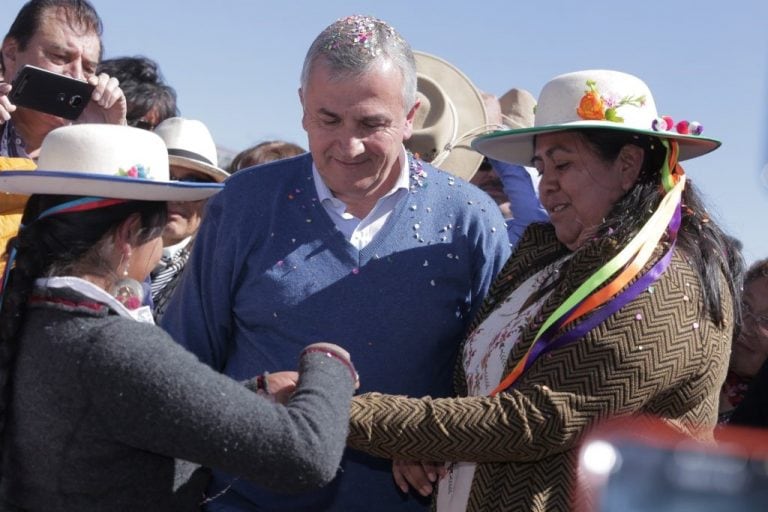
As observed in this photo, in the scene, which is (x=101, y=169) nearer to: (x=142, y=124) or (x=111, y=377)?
(x=111, y=377)

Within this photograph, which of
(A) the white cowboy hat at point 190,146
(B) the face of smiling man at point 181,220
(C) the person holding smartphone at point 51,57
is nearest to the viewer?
(C) the person holding smartphone at point 51,57

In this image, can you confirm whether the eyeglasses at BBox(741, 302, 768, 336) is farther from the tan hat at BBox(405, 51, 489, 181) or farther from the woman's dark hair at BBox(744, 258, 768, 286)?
the tan hat at BBox(405, 51, 489, 181)

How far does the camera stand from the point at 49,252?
100 inches

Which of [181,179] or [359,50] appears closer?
[359,50]

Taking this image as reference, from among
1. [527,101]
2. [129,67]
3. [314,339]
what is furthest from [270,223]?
[527,101]

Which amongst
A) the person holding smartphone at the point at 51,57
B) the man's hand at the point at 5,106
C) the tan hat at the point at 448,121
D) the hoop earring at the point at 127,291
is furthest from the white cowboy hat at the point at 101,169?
the tan hat at the point at 448,121

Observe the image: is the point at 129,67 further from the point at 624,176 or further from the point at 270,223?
the point at 624,176

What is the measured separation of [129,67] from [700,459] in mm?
4699

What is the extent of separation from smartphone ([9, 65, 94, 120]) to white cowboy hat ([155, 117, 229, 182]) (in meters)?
0.76

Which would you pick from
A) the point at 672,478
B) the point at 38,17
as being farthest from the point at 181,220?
the point at 672,478

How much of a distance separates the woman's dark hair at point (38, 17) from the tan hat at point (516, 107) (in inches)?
90.0

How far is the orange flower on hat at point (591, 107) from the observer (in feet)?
10.00

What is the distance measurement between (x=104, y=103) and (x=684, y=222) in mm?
2489

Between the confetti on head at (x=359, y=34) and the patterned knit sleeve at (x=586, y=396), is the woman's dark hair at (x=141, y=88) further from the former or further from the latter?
the patterned knit sleeve at (x=586, y=396)
